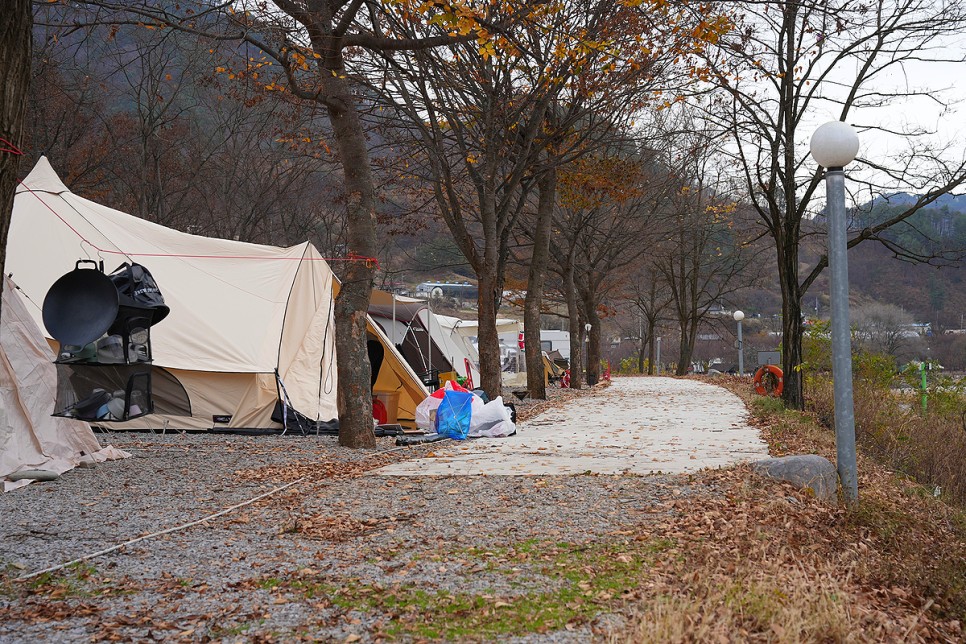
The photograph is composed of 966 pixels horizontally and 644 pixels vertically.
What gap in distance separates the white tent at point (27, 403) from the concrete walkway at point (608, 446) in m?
2.96

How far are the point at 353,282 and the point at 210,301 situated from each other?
374cm

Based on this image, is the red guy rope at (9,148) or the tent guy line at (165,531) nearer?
the red guy rope at (9,148)

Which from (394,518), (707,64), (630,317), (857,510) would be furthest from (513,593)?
(630,317)

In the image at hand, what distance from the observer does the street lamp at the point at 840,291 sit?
638 centimetres

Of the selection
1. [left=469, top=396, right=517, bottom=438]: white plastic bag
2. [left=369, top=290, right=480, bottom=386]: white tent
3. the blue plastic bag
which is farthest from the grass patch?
[left=369, top=290, right=480, bottom=386]: white tent

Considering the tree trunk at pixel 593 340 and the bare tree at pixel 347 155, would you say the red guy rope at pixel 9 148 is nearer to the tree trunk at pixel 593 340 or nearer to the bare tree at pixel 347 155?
the bare tree at pixel 347 155

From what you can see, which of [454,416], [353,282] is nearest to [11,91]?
[353,282]

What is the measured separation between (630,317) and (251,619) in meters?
59.6

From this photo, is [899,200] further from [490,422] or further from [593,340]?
[593,340]

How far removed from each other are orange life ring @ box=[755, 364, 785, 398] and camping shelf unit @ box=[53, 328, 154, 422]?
13.8m

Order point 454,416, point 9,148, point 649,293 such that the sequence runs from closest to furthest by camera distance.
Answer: point 9,148 → point 454,416 → point 649,293

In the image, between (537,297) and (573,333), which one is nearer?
(537,297)

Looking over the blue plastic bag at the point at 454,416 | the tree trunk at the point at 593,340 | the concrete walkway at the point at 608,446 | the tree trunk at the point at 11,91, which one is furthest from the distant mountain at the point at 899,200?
the tree trunk at the point at 593,340

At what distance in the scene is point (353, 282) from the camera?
10398 millimetres
